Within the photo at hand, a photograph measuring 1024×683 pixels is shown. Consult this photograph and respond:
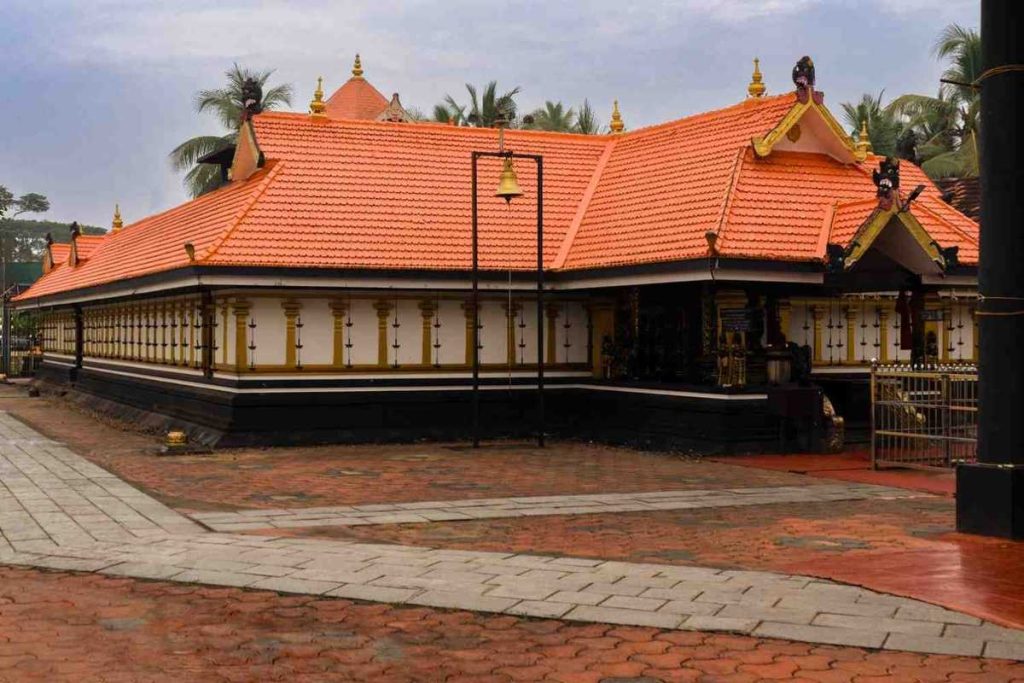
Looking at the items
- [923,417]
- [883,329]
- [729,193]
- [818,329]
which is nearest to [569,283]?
[729,193]

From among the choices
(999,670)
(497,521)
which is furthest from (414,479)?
(999,670)

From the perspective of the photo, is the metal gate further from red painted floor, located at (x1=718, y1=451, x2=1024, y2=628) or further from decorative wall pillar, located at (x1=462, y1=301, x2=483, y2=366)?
decorative wall pillar, located at (x1=462, y1=301, x2=483, y2=366)

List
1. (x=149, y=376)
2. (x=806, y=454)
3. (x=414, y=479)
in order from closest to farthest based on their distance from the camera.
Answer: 1. (x=414, y=479)
2. (x=806, y=454)
3. (x=149, y=376)

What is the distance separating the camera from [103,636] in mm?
7109

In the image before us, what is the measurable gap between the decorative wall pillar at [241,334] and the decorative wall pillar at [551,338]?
17.4 ft

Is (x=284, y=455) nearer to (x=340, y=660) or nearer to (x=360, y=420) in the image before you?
(x=360, y=420)

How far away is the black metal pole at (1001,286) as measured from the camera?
10258mm

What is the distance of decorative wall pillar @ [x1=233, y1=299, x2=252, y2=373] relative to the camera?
1923 centimetres

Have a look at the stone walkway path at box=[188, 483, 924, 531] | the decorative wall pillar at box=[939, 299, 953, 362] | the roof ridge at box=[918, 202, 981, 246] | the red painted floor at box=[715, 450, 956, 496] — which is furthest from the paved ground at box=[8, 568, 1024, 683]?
the decorative wall pillar at box=[939, 299, 953, 362]

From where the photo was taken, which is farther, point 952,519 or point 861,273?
point 861,273

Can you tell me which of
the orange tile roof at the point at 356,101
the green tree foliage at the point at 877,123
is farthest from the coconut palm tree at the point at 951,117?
the orange tile roof at the point at 356,101

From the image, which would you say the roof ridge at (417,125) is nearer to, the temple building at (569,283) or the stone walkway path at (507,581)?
the temple building at (569,283)

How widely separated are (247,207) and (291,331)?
7.59 feet

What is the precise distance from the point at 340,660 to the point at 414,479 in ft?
26.8
